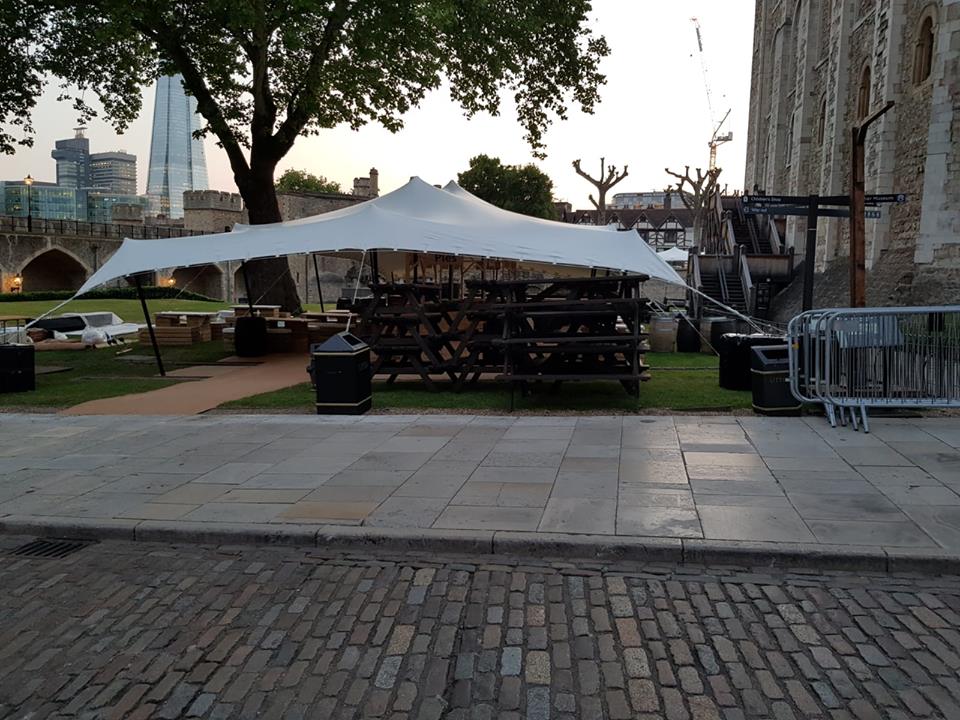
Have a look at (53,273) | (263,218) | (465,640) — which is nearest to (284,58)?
(263,218)

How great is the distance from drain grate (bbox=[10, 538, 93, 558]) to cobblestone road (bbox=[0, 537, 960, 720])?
22 centimetres

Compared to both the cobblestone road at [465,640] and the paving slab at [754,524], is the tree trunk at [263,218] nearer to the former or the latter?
the cobblestone road at [465,640]

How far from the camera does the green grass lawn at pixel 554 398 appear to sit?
9.74m

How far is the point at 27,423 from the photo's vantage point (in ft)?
31.1

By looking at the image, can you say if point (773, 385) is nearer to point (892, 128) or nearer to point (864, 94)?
point (892, 128)

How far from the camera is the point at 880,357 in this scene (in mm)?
7914

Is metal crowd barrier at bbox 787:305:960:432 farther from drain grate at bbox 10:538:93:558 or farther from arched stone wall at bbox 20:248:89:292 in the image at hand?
arched stone wall at bbox 20:248:89:292

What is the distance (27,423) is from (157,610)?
22.7 ft

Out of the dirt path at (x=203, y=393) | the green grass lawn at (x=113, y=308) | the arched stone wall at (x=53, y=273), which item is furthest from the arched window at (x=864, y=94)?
the arched stone wall at (x=53, y=273)

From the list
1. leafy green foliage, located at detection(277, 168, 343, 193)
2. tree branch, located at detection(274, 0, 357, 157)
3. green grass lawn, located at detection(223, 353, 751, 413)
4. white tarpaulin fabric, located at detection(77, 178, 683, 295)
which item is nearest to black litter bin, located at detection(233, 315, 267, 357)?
white tarpaulin fabric, located at detection(77, 178, 683, 295)

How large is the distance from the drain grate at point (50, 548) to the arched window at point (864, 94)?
1009 inches

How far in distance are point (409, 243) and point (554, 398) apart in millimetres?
3351

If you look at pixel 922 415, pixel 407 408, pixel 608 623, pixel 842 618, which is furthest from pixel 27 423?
pixel 922 415

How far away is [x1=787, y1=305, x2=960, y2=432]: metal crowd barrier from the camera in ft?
25.3
